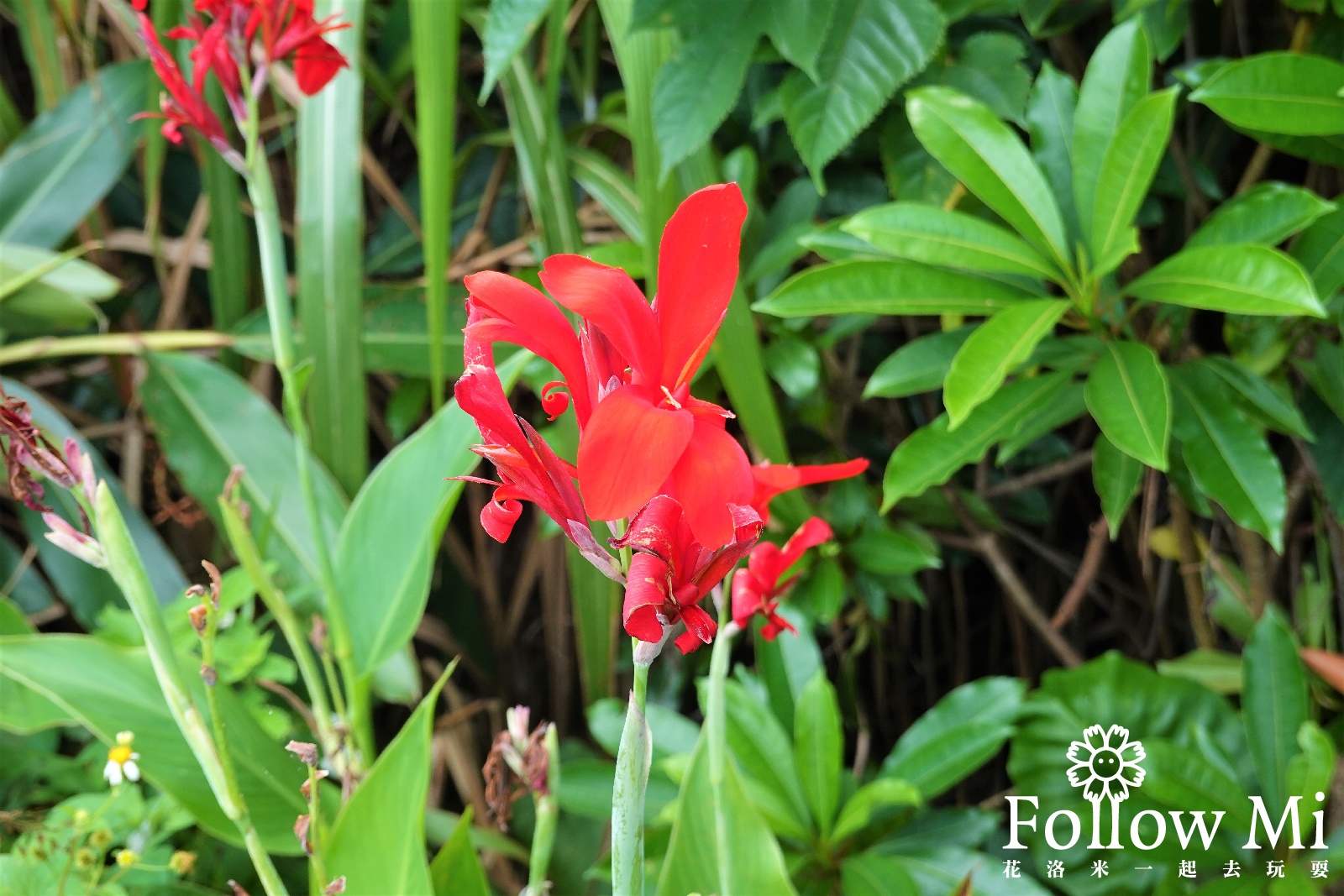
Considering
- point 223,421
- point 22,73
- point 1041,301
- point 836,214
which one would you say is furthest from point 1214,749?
point 22,73

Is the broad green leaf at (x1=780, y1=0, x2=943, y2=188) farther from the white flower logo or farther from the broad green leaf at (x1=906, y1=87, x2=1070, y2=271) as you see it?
the white flower logo

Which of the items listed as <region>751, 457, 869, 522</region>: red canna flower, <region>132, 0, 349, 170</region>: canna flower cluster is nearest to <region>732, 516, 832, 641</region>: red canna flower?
<region>751, 457, 869, 522</region>: red canna flower

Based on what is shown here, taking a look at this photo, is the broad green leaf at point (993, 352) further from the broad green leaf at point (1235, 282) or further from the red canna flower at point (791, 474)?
the red canna flower at point (791, 474)

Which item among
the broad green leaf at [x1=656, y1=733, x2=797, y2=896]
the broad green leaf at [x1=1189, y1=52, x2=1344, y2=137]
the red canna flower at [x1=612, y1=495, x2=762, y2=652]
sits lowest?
the broad green leaf at [x1=656, y1=733, x2=797, y2=896]

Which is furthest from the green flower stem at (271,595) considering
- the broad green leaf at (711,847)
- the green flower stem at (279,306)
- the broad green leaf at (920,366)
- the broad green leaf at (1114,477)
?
the broad green leaf at (1114,477)

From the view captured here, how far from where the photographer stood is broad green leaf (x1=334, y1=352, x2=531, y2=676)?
0.71 metres

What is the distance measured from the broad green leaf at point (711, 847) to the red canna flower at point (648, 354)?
0.25 m

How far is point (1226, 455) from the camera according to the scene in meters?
0.68

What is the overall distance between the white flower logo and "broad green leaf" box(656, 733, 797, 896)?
37 centimetres

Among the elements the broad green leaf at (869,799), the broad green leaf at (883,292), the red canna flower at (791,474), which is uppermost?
the broad green leaf at (883,292)

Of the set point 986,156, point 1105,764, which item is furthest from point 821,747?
point 986,156

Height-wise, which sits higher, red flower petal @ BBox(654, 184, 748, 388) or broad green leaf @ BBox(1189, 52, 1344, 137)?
broad green leaf @ BBox(1189, 52, 1344, 137)

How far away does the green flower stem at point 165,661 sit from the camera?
1.20 ft

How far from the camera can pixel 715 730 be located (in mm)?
395
